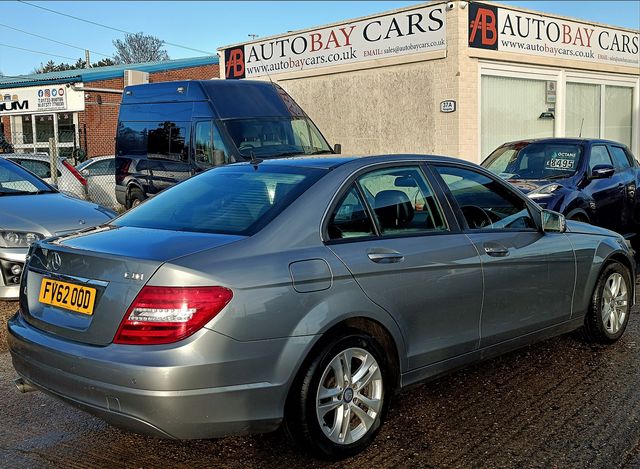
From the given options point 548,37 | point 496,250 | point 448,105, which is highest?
point 548,37

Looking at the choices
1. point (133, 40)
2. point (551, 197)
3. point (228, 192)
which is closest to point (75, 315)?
point (228, 192)

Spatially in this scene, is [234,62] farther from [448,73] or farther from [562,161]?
[562,161]

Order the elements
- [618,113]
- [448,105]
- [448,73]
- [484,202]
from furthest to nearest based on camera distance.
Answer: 1. [618,113]
2. [448,105]
3. [448,73]
4. [484,202]

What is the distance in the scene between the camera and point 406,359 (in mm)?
4004

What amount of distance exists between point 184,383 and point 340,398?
0.89 m

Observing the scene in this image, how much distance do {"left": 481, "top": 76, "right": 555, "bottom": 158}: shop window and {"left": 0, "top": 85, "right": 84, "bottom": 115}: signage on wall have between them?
16.4 m

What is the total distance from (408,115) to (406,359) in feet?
38.8

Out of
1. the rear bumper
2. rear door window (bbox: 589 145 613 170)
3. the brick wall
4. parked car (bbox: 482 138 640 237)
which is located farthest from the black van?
the brick wall

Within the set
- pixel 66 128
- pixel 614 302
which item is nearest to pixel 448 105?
pixel 614 302

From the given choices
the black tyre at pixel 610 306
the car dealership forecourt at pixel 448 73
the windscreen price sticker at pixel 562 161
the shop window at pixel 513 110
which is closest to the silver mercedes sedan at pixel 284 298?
the black tyre at pixel 610 306

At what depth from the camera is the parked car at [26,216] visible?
657cm

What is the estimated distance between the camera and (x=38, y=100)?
86.3ft

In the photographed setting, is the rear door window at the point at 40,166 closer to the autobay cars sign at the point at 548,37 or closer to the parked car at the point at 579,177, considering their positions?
the parked car at the point at 579,177

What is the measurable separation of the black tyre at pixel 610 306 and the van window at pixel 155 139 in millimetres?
6998
